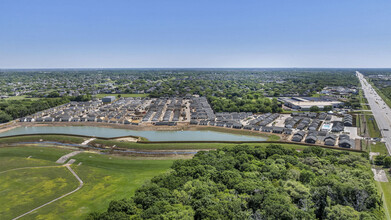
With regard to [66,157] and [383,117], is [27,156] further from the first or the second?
[383,117]

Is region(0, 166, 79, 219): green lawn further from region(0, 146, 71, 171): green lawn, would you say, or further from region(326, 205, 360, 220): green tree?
region(326, 205, 360, 220): green tree

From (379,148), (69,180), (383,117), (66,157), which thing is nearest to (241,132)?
(379,148)

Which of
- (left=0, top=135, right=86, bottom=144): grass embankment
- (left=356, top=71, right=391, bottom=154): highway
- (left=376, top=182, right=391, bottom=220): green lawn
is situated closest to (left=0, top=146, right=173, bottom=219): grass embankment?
(left=0, top=135, right=86, bottom=144): grass embankment

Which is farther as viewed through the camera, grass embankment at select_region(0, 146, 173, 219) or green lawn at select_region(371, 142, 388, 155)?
green lawn at select_region(371, 142, 388, 155)

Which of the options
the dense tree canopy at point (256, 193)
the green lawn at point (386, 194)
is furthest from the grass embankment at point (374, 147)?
the dense tree canopy at point (256, 193)

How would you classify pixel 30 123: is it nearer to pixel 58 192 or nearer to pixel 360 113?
pixel 58 192

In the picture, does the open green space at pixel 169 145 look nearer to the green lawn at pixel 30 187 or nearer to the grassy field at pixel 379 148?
the green lawn at pixel 30 187

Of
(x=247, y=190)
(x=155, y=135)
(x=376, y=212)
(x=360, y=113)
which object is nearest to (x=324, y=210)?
(x=376, y=212)
